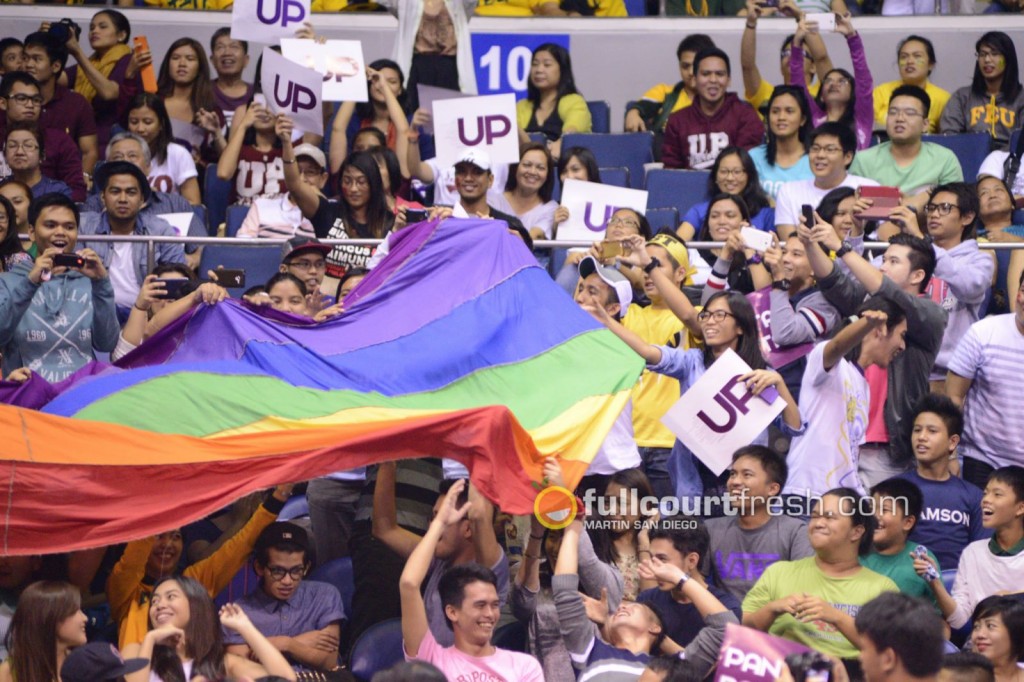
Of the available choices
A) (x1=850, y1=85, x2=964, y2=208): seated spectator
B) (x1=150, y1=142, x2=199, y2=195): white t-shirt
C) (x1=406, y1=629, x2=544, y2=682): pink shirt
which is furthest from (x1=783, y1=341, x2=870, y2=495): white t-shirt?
(x1=150, y1=142, x2=199, y2=195): white t-shirt

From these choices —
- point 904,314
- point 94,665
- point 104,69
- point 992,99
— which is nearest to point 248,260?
point 104,69

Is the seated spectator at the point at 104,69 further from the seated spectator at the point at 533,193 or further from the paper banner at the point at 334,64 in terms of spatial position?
the seated spectator at the point at 533,193

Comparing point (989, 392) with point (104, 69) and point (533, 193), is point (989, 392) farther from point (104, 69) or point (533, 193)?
point (104, 69)

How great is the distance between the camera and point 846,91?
11.4m

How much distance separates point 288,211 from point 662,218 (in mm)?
2175

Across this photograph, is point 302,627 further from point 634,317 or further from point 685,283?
point 685,283

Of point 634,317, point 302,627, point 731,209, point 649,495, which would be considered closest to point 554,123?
point 731,209

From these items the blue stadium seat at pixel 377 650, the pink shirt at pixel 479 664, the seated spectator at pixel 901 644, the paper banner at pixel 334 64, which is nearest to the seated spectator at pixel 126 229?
the paper banner at pixel 334 64

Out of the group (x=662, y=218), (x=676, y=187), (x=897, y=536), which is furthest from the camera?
(x=676, y=187)

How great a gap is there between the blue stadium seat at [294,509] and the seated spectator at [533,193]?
2.38 meters

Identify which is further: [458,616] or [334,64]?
[334,64]

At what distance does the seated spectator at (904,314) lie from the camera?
8289 millimetres

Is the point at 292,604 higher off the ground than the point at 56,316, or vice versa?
the point at 56,316

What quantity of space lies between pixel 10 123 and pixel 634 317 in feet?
14.1
